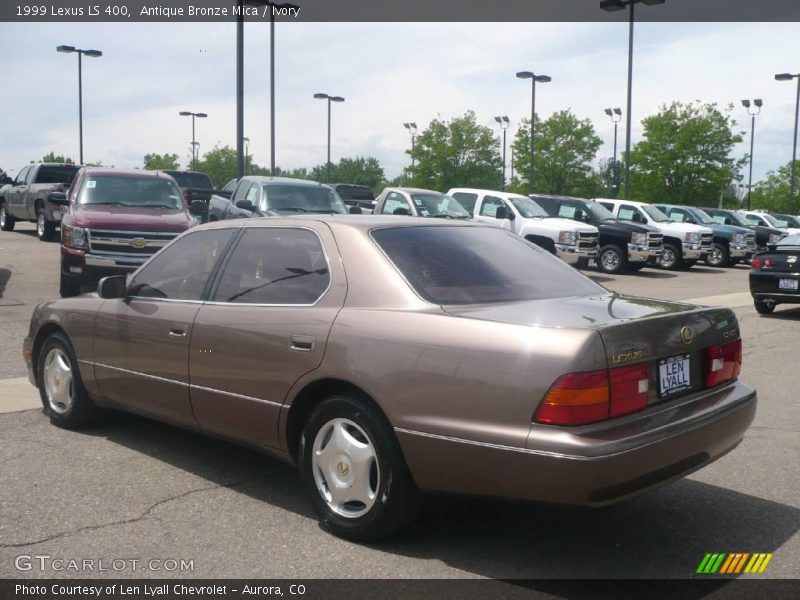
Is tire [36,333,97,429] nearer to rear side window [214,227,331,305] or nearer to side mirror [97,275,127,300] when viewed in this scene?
side mirror [97,275,127,300]

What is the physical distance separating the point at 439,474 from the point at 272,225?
1.87 m

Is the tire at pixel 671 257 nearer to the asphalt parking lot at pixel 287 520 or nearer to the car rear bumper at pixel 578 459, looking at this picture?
the asphalt parking lot at pixel 287 520

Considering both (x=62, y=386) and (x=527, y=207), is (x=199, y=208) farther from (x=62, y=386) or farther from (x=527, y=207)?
(x=62, y=386)

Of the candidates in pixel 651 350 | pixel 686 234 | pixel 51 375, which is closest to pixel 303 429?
pixel 651 350

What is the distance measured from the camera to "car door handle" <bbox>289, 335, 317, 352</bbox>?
4297 mm

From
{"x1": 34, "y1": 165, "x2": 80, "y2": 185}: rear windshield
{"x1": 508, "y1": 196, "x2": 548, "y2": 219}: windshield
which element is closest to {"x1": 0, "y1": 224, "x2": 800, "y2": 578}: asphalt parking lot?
{"x1": 508, "y1": 196, "x2": 548, "y2": 219}: windshield

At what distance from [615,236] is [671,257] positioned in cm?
321

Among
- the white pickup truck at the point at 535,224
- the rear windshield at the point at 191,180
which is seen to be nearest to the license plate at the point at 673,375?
the white pickup truck at the point at 535,224

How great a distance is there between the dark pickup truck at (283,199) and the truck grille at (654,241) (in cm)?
896

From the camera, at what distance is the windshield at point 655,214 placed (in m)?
25.5

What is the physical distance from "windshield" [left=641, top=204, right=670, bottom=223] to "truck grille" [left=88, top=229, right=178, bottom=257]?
15927 mm

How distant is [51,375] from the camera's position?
6.21 meters

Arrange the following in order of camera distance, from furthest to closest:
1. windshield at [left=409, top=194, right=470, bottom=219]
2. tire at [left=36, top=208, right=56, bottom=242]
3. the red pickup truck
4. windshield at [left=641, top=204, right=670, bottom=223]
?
windshield at [left=641, top=204, right=670, bottom=223], tire at [left=36, top=208, right=56, bottom=242], windshield at [left=409, top=194, right=470, bottom=219], the red pickup truck

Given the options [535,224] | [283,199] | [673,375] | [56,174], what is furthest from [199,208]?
[673,375]
